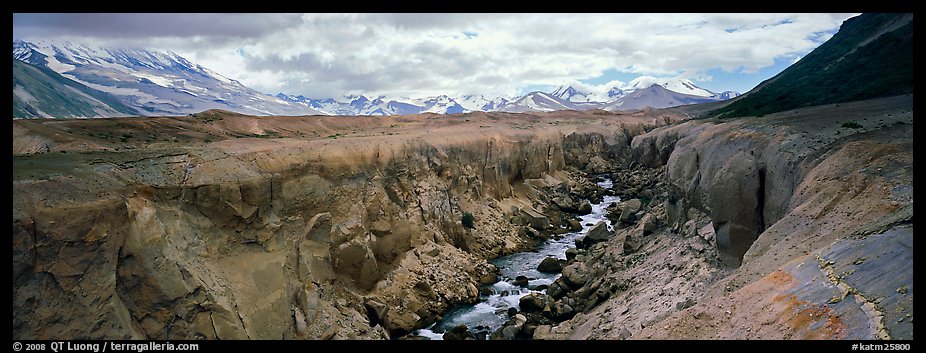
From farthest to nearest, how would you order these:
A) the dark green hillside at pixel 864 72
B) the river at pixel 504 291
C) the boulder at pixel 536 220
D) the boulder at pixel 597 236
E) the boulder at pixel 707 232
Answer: the dark green hillside at pixel 864 72 → the boulder at pixel 536 220 → the boulder at pixel 597 236 → the river at pixel 504 291 → the boulder at pixel 707 232

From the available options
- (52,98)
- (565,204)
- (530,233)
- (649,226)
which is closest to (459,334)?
(649,226)

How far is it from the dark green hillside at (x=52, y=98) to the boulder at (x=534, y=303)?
106 m

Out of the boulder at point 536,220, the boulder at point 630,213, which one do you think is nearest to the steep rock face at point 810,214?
the boulder at point 630,213

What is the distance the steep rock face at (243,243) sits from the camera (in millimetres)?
11070

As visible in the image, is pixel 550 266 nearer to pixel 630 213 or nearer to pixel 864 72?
pixel 630 213

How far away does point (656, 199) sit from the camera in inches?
1213

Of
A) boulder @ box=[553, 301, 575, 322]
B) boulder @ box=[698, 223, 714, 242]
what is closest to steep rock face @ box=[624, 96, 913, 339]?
boulder @ box=[698, 223, 714, 242]

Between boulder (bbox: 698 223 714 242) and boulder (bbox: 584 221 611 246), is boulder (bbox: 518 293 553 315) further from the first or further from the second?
boulder (bbox: 584 221 611 246)

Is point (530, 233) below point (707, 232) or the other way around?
below

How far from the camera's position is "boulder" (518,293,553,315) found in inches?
829

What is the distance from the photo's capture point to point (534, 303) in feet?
69.4

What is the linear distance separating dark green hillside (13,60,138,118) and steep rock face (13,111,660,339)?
98.0m

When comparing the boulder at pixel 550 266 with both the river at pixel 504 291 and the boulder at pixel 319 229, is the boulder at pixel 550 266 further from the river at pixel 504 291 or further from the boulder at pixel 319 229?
the boulder at pixel 319 229

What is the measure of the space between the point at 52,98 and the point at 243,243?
465 ft
